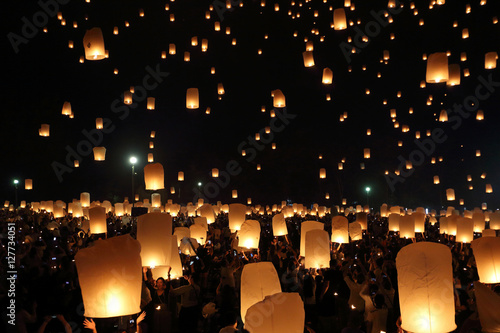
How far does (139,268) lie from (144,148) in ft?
104

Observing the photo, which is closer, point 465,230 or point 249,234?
point 249,234

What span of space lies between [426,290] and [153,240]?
4.02 metres

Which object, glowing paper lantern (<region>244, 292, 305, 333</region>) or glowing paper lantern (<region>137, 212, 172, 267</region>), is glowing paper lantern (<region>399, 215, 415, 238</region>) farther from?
glowing paper lantern (<region>244, 292, 305, 333</region>)

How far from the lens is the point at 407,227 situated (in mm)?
13461

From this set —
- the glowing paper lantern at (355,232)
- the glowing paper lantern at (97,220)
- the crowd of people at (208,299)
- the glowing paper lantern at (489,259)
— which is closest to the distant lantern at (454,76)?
the glowing paper lantern at (355,232)

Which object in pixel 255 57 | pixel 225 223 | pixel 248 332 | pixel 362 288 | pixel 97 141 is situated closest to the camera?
pixel 248 332

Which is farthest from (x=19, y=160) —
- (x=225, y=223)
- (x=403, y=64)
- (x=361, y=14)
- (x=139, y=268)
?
(x=139, y=268)

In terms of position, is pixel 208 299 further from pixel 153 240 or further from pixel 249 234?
pixel 249 234

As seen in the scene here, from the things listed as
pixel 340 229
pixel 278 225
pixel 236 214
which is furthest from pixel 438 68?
pixel 236 214

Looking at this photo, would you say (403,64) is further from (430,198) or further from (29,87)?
(29,87)

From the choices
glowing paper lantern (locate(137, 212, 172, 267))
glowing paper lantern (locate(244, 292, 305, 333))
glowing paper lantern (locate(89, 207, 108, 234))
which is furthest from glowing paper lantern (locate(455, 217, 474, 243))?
glowing paper lantern (locate(244, 292, 305, 333))

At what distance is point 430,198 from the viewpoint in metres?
34.6

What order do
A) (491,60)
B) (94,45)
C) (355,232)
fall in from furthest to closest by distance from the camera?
(491,60)
(355,232)
(94,45)

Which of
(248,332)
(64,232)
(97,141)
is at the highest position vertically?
(97,141)
